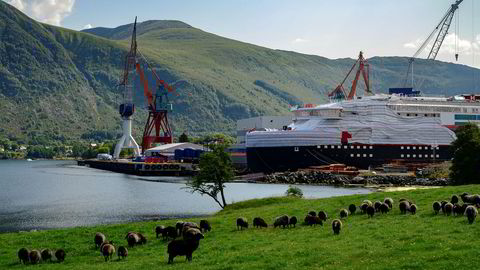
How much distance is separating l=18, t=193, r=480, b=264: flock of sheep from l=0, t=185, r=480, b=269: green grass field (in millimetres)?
418

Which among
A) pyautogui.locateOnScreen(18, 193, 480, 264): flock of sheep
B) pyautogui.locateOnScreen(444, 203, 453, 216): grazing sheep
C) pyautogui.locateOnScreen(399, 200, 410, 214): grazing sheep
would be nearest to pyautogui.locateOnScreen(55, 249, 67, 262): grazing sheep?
pyautogui.locateOnScreen(18, 193, 480, 264): flock of sheep

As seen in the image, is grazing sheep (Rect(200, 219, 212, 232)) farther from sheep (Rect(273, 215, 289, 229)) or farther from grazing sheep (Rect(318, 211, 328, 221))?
grazing sheep (Rect(318, 211, 328, 221))

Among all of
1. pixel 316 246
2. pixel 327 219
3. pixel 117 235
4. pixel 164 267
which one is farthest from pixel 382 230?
pixel 117 235

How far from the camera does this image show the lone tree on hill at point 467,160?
6612 centimetres

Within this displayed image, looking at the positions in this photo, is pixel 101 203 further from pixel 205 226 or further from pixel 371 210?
pixel 371 210

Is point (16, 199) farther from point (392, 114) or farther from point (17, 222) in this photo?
point (392, 114)

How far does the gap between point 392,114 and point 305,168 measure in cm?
2064

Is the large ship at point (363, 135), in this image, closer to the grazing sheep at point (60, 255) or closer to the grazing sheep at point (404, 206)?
the grazing sheep at point (404, 206)

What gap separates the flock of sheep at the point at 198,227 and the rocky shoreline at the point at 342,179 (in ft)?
197

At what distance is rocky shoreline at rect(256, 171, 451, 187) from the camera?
94.5 meters

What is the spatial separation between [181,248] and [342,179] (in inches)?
3066

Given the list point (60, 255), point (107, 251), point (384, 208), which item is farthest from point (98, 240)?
point (384, 208)

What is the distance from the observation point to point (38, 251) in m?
28.0

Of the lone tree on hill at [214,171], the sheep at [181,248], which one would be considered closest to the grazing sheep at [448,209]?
the sheep at [181,248]
